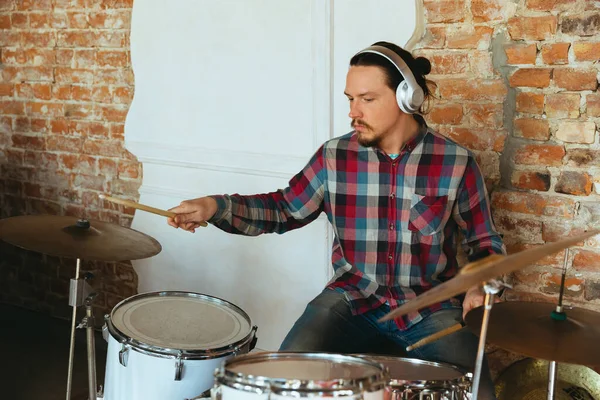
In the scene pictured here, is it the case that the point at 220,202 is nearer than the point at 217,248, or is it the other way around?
the point at 220,202

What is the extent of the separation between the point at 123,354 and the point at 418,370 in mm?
816

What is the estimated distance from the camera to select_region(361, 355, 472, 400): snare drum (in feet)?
5.70

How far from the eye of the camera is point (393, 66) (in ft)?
7.29

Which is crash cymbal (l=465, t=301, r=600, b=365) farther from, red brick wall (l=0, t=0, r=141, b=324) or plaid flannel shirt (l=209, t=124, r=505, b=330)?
red brick wall (l=0, t=0, r=141, b=324)

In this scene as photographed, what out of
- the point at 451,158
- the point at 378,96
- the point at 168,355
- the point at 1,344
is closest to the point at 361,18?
the point at 378,96

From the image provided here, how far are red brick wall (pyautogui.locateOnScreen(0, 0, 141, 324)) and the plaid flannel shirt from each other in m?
1.27

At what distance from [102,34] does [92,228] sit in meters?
1.26

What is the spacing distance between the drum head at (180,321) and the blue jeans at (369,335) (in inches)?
7.2

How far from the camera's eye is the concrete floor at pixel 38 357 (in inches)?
116

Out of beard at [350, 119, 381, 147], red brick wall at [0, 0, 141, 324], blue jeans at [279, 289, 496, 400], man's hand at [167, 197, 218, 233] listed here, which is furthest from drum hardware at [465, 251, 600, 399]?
red brick wall at [0, 0, 141, 324]

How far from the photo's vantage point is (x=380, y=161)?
232 cm

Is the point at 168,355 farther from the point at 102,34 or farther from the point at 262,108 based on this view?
the point at 102,34

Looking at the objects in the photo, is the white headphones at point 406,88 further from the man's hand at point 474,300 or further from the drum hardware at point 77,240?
the drum hardware at point 77,240

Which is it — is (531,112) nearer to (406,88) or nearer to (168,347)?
(406,88)
